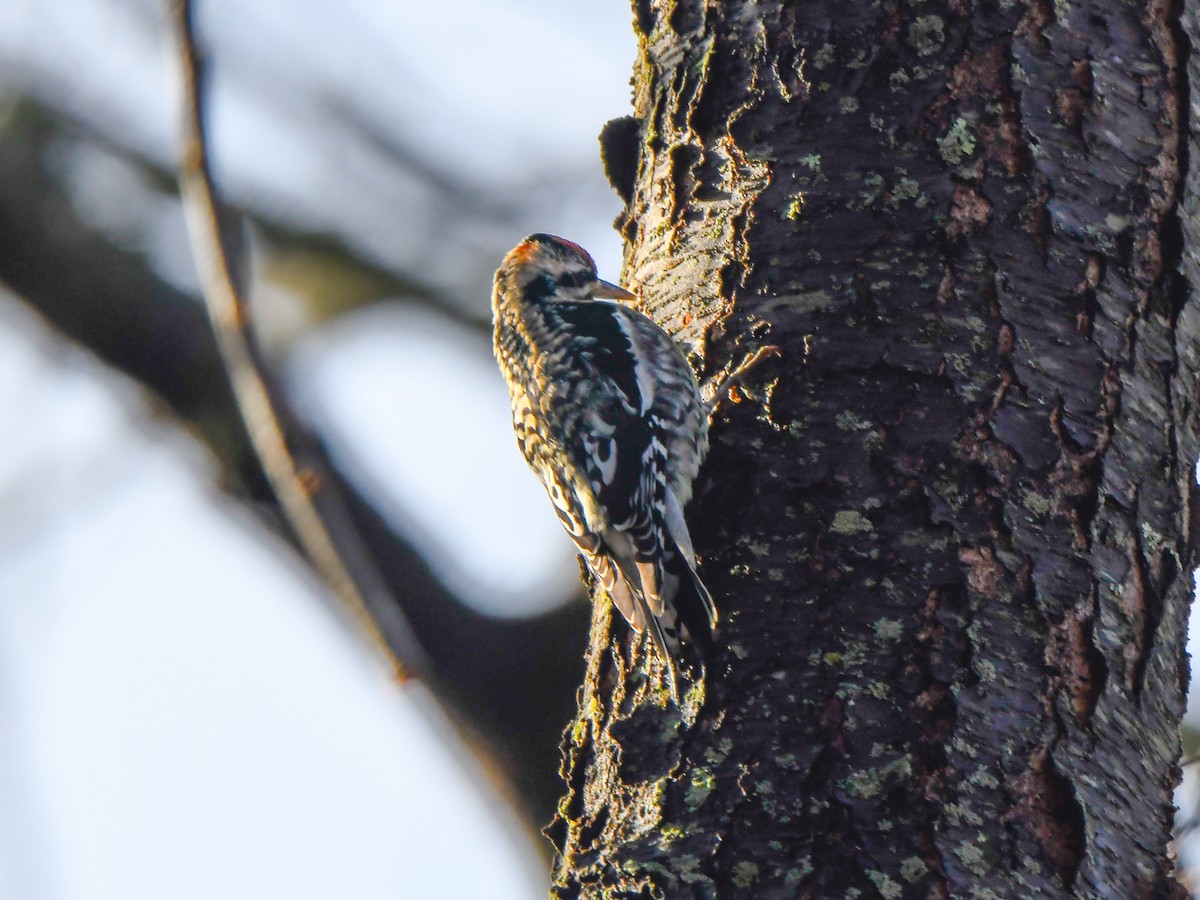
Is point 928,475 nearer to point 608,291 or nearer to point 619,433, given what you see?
point 619,433

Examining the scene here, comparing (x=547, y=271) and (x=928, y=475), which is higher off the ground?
(x=547, y=271)

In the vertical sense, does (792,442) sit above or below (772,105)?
below

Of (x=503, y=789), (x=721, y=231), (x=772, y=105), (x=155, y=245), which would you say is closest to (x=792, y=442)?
(x=721, y=231)

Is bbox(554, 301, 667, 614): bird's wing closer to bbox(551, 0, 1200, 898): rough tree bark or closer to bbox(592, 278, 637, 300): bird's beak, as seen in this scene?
bbox(592, 278, 637, 300): bird's beak

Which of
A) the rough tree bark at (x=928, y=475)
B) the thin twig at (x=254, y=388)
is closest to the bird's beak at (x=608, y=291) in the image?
the rough tree bark at (x=928, y=475)

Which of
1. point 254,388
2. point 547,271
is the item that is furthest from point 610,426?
point 254,388

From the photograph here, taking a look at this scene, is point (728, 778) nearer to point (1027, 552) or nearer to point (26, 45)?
point (1027, 552)
